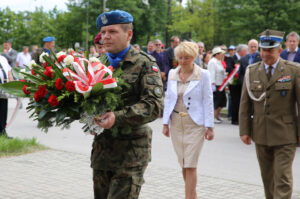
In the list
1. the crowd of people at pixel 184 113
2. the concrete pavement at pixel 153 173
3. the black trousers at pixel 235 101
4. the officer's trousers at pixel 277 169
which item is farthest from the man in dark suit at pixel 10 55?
the officer's trousers at pixel 277 169

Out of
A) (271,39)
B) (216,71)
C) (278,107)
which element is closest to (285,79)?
(278,107)

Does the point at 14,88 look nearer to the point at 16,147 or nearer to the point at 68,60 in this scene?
the point at 68,60

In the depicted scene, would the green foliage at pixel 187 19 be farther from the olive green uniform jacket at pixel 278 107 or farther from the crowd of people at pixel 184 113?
the olive green uniform jacket at pixel 278 107

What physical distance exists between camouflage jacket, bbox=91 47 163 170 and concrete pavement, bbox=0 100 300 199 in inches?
95.5

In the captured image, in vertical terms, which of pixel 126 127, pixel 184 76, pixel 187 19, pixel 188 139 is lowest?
pixel 188 139

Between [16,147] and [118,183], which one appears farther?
[16,147]

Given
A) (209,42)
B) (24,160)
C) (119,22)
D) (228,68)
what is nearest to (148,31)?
(209,42)

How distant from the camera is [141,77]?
3686 millimetres

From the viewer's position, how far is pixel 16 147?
901 cm

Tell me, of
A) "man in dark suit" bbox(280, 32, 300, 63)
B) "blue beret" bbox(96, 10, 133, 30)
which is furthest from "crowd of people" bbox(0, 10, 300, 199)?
"man in dark suit" bbox(280, 32, 300, 63)

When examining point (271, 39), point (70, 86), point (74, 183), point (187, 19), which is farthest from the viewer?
point (187, 19)

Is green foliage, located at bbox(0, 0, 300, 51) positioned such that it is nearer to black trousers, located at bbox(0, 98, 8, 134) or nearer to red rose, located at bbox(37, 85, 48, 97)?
black trousers, located at bbox(0, 98, 8, 134)

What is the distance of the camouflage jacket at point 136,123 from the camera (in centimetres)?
360

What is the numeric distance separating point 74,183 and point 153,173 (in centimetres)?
125
